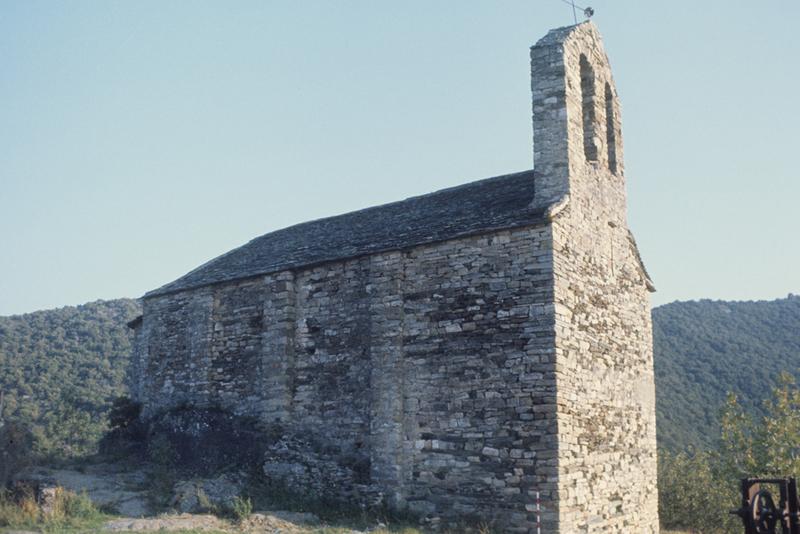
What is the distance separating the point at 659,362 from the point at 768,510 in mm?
30902

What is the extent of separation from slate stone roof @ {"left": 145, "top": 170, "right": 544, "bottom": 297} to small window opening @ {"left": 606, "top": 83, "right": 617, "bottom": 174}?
1.85 metres

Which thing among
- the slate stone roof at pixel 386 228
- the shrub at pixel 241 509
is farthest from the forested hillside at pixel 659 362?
the shrub at pixel 241 509

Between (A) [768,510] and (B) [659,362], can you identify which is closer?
(A) [768,510]

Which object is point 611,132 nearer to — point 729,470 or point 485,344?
point 485,344

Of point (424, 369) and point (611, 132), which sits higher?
point (611, 132)

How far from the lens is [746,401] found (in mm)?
34750

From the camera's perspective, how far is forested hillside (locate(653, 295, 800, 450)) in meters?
34.6

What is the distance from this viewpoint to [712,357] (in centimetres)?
4069

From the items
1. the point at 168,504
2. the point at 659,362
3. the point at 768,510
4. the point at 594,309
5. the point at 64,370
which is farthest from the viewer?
the point at 659,362

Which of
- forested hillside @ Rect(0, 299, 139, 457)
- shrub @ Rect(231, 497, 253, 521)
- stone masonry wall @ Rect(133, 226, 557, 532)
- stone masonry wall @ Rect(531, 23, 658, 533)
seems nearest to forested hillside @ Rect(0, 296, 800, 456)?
forested hillside @ Rect(0, 299, 139, 457)

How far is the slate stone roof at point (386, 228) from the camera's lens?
1443 centimetres

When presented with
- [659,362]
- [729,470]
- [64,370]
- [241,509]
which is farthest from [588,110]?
[64,370]

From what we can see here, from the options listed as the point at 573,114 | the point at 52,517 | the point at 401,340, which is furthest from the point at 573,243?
the point at 52,517

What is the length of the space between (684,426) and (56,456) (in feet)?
84.8
